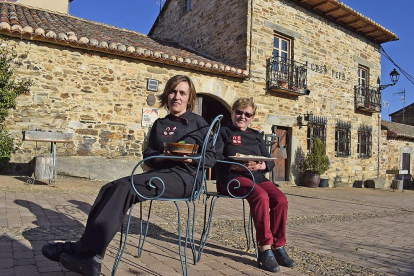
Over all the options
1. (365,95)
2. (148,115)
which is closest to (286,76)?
(365,95)

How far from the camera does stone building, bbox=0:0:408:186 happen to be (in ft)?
23.1

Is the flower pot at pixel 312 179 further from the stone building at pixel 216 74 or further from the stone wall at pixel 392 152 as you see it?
the stone wall at pixel 392 152

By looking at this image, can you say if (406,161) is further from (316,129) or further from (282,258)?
(282,258)

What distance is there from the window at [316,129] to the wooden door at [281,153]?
98 cm

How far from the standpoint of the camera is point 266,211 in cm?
234

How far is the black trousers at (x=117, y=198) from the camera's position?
1725 mm

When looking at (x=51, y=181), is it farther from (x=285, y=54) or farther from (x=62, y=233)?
(x=285, y=54)

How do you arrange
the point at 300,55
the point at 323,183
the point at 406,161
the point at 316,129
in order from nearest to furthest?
1. the point at 323,183
2. the point at 300,55
3. the point at 316,129
4. the point at 406,161

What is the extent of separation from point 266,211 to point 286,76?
880 cm

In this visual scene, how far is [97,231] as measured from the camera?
1.72m

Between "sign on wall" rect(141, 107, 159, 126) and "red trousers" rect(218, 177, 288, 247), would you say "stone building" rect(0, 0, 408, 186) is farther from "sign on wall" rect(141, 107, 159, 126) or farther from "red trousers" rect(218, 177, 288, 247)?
"red trousers" rect(218, 177, 288, 247)

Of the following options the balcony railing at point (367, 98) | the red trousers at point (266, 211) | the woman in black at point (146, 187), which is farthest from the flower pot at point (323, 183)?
the woman in black at point (146, 187)

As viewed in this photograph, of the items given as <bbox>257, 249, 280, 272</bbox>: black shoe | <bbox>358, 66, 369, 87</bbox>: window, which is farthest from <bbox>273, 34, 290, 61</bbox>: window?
<bbox>257, 249, 280, 272</bbox>: black shoe

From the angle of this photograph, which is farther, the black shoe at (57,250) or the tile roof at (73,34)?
the tile roof at (73,34)
